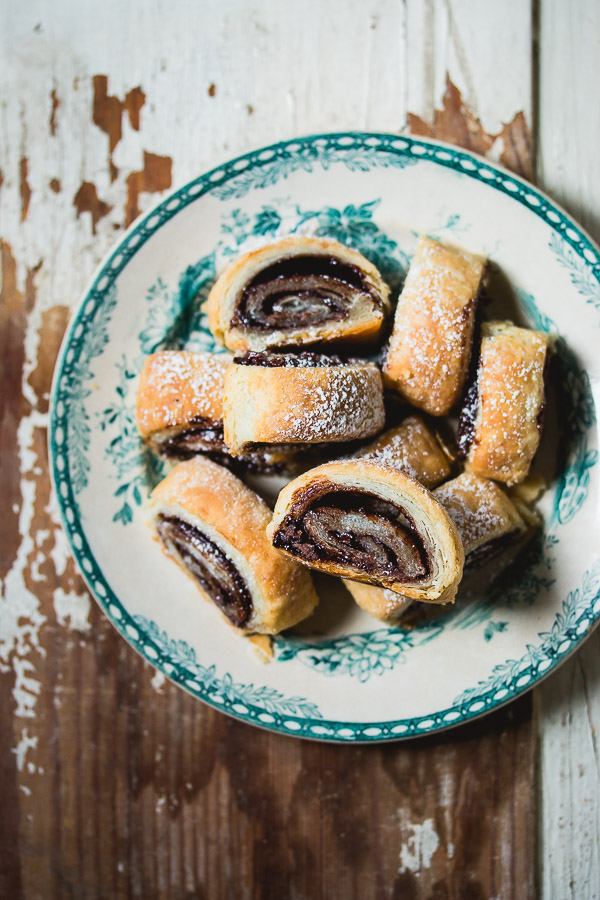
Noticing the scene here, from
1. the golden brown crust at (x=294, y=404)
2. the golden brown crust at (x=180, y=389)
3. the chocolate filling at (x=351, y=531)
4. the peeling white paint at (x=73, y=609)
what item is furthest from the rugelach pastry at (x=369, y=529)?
the peeling white paint at (x=73, y=609)

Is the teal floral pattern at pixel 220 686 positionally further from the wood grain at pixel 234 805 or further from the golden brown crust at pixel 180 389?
the golden brown crust at pixel 180 389

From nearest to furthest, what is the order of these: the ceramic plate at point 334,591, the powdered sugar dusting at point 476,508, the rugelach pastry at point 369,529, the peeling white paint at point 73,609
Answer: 1. the rugelach pastry at point 369,529
2. the powdered sugar dusting at point 476,508
3. the ceramic plate at point 334,591
4. the peeling white paint at point 73,609

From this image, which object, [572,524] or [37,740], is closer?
[572,524]

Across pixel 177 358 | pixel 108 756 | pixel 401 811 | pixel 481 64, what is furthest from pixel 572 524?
pixel 108 756

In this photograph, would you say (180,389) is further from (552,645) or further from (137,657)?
(552,645)

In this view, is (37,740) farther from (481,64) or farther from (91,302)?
(481,64)

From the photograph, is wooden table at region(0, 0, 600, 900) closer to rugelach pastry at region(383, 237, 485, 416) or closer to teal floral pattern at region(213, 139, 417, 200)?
teal floral pattern at region(213, 139, 417, 200)
